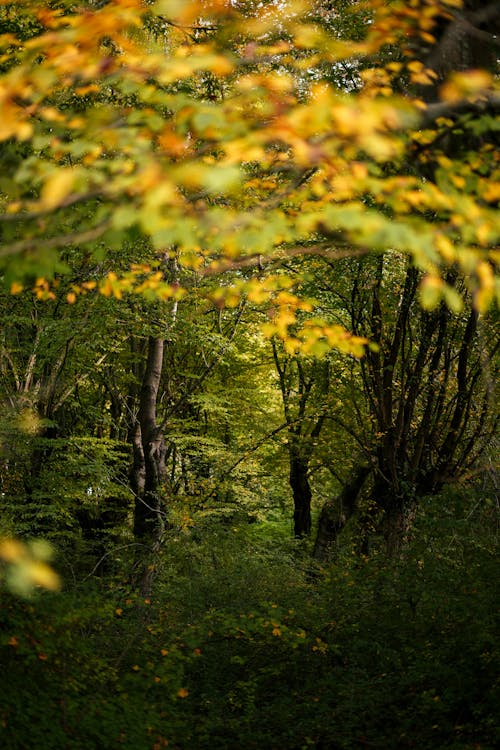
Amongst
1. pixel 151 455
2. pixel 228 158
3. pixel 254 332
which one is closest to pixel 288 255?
pixel 228 158

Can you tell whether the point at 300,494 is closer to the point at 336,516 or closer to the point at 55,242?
the point at 336,516

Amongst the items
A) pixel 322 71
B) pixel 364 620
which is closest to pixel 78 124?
pixel 322 71

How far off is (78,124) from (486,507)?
323 inches

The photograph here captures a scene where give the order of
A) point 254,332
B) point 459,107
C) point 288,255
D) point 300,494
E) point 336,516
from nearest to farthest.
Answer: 1. point 459,107
2. point 288,255
3. point 336,516
4. point 254,332
5. point 300,494

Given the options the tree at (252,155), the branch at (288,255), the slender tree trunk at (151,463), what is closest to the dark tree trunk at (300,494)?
the slender tree trunk at (151,463)

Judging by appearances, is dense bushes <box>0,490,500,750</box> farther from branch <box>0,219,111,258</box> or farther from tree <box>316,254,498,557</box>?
branch <box>0,219,111,258</box>

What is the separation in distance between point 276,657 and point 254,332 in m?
10.1

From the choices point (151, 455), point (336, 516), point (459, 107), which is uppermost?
point (459, 107)

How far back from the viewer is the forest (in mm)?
2650

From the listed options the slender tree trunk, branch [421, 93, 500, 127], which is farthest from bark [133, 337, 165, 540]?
branch [421, 93, 500, 127]

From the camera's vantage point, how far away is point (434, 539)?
9.11 m

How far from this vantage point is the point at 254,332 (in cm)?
1684

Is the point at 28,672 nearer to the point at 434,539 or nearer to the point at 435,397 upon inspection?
the point at 434,539

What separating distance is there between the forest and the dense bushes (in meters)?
0.04
